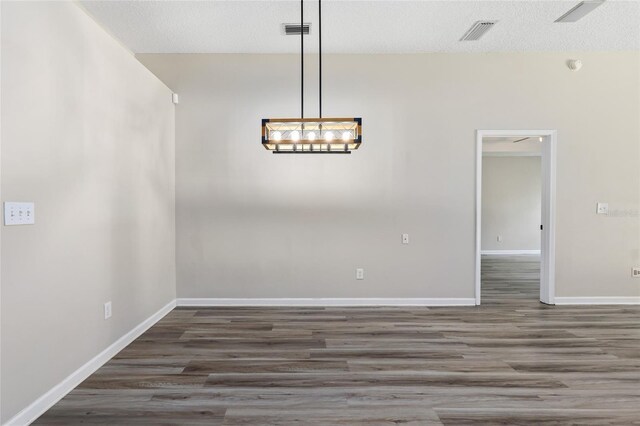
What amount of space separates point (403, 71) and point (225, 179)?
8.53 feet

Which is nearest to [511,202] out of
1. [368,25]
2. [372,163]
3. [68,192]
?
[372,163]

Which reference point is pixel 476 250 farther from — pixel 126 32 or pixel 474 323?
pixel 126 32

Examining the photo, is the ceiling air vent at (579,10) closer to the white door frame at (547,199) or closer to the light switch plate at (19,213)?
the white door frame at (547,199)

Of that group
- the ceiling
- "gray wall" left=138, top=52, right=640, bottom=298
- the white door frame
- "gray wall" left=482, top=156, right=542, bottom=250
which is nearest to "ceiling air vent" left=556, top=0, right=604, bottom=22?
the ceiling

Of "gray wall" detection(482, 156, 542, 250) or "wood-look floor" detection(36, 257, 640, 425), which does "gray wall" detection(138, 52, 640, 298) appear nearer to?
"wood-look floor" detection(36, 257, 640, 425)

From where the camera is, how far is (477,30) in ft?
12.8

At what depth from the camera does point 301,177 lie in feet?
14.9

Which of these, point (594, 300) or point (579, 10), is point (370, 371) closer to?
point (594, 300)

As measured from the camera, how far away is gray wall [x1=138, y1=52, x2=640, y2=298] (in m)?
4.49

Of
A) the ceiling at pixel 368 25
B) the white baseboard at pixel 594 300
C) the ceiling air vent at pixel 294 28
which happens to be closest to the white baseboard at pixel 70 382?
the ceiling at pixel 368 25

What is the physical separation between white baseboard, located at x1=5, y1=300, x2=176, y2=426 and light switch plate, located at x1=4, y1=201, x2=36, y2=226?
107cm

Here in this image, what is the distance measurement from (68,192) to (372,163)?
125 inches

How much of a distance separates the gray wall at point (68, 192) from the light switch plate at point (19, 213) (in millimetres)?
43

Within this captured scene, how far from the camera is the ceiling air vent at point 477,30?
12.3 ft
